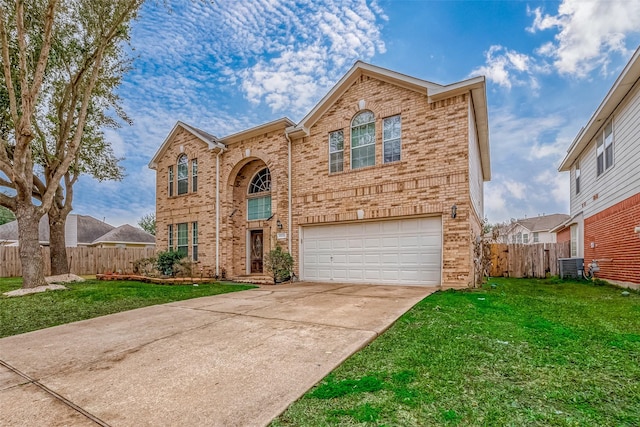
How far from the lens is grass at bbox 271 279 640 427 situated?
2.26 metres

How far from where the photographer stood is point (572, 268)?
12.7 meters

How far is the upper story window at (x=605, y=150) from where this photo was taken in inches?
414

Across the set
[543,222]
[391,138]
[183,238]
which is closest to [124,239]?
[183,238]

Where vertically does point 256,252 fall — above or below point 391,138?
below

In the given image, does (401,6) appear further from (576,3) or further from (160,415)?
(160,415)

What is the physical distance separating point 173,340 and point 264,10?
1079cm

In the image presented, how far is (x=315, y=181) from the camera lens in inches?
456

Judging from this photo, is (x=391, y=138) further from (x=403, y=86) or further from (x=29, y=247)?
(x=29, y=247)

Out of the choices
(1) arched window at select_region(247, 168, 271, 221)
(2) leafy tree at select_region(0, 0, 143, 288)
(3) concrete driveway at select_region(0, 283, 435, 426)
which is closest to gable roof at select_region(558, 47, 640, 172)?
(3) concrete driveway at select_region(0, 283, 435, 426)

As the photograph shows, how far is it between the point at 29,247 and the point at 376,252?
10.4 metres

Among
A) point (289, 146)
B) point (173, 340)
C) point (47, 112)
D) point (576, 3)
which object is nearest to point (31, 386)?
point (173, 340)

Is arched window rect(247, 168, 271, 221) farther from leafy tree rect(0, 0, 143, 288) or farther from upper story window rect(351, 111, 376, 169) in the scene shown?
leafy tree rect(0, 0, 143, 288)

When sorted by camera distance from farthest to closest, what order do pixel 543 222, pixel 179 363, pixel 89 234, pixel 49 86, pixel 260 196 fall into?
1. pixel 543 222
2. pixel 89 234
3. pixel 260 196
4. pixel 49 86
5. pixel 179 363

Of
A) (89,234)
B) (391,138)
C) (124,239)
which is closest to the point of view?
(391,138)
